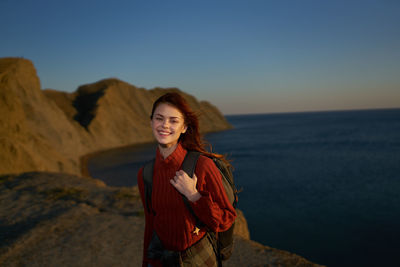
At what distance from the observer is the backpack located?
1.80 meters

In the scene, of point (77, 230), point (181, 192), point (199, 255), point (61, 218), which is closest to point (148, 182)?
point (181, 192)

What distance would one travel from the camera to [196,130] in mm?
2086

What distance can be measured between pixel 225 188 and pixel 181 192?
33cm

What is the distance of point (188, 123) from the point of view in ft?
6.70

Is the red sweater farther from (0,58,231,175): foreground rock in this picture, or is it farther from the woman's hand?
(0,58,231,175): foreground rock

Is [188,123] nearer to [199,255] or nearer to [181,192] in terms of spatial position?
[181,192]

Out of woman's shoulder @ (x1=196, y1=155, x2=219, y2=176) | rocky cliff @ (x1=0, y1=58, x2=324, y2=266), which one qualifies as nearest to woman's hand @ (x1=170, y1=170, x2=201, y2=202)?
woman's shoulder @ (x1=196, y1=155, x2=219, y2=176)

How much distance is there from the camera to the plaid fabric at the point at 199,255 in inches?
74.0

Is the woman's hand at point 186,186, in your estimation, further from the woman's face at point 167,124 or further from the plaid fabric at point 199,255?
the plaid fabric at point 199,255

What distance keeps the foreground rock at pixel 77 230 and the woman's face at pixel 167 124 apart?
3.49 m

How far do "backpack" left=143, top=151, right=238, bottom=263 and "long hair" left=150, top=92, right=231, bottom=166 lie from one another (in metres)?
0.11

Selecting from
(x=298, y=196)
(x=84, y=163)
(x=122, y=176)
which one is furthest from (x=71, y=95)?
(x=298, y=196)

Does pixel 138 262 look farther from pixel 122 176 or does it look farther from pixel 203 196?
pixel 122 176

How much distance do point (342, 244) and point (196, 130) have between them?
11.1 metres
